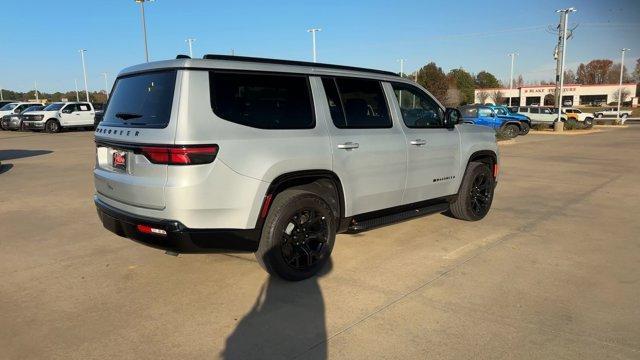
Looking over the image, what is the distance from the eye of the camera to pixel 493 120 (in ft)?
81.5

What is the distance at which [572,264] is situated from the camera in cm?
475

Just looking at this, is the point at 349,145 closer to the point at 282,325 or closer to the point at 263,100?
the point at 263,100

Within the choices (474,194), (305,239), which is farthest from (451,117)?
(305,239)

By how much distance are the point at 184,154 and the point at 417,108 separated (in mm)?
2959

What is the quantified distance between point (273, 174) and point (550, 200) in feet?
19.5

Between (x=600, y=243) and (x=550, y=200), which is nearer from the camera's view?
(x=600, y=243)

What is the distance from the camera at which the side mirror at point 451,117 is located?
559 centimetres

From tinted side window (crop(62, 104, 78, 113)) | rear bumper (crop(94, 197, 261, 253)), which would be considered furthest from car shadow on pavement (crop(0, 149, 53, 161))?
rear bumper (crop(94, 197, 261, 253))

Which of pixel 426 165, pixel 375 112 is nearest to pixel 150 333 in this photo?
pixel 375 112

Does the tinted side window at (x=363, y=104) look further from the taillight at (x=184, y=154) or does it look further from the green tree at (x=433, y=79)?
the green tree at (x=433, y=79)

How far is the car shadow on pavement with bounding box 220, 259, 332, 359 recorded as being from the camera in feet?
10.4

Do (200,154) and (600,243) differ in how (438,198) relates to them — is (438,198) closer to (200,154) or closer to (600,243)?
(600,243)

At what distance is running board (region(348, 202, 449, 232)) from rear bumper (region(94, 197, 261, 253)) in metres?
1.19

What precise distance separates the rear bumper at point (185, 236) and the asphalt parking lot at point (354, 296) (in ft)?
1.71
